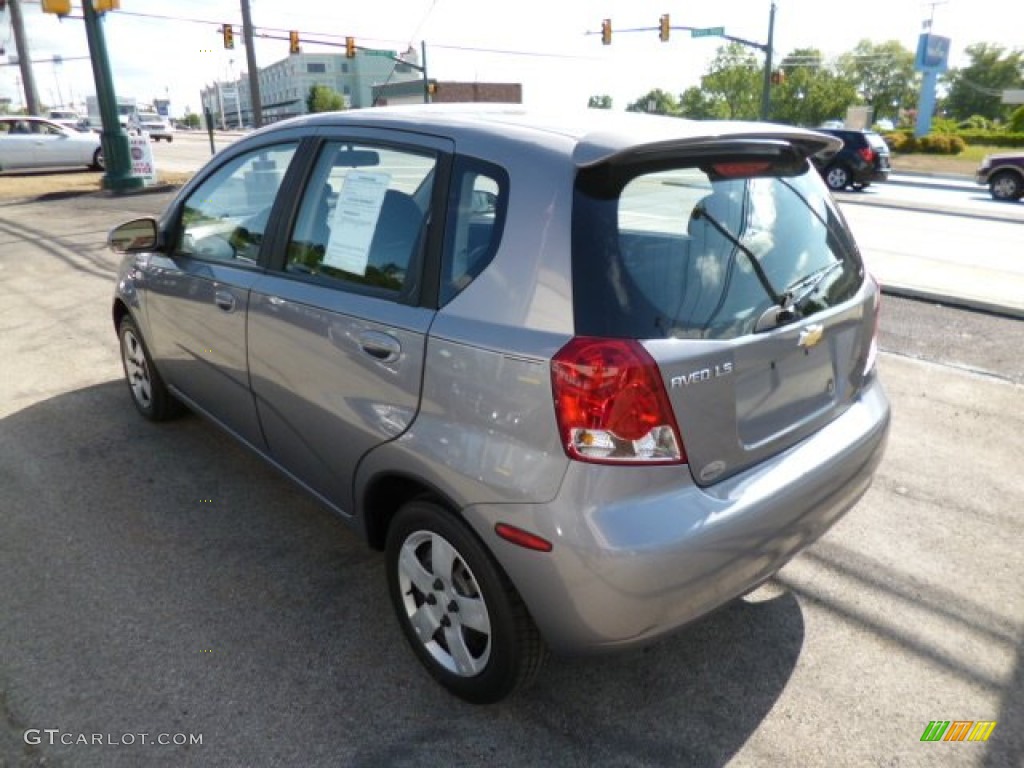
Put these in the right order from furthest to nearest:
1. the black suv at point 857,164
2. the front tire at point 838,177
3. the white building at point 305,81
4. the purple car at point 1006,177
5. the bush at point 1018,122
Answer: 1. the white building at point 305,81
2. the bush at point 1018,122
3. the front tire at point 838,177
4. the black suv at point 857,164
5. the purple car at point 1006,177

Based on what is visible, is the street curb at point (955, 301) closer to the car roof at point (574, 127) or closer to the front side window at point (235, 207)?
the car roof at point (574, 127)

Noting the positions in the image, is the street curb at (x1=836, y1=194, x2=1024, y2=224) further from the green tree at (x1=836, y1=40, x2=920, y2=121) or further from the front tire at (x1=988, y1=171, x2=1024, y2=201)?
the green tree at (x1=836, y1=40, x2=920, y2=121)

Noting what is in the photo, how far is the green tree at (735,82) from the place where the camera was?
75812 millimetres

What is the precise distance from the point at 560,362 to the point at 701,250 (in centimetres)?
60

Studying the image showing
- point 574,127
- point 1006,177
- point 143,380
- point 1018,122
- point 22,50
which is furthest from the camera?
point 1018,122

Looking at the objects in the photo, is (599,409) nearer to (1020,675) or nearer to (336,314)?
(336,314)

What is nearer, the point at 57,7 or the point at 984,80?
the point at 57,7

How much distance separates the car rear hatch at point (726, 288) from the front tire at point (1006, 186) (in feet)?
72.8

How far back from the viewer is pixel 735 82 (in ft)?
252

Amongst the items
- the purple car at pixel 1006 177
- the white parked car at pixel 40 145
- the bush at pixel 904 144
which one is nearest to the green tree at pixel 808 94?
the bush at pixel 904 144

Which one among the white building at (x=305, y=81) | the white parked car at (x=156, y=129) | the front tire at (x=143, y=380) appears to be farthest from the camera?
the white building at (x=305, y=81)

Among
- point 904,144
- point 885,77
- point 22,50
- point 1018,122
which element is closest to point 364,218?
point 22,50

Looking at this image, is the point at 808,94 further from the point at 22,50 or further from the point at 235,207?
the point at 235,207

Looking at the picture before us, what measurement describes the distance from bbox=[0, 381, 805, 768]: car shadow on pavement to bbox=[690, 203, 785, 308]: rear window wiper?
1.24 meters
